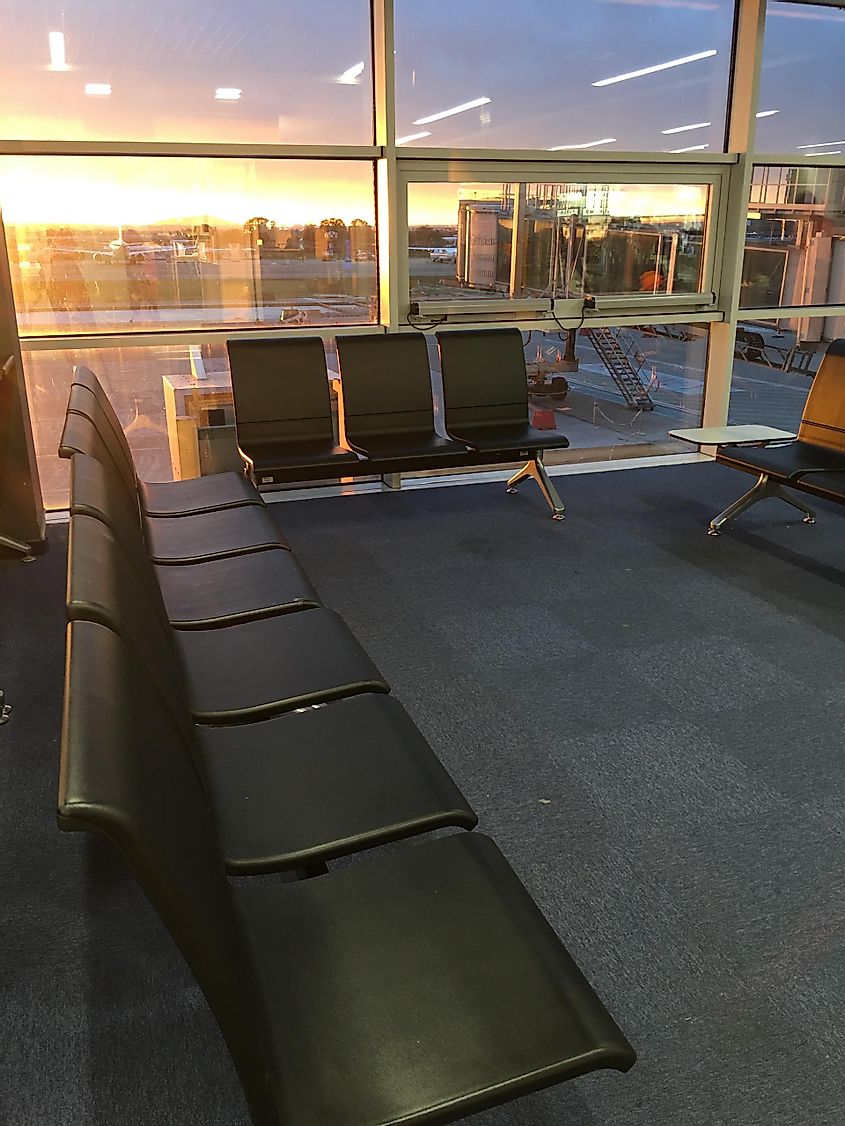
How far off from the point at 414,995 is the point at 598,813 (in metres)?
1.18

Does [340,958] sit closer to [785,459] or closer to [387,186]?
[785,459]

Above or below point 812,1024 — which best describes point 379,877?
above

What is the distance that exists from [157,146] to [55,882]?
3.59 m

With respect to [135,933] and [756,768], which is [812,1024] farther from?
[135,933]

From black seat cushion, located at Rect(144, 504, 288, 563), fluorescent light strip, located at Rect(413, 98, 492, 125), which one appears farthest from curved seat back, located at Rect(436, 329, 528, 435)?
black seat cushion, located at Rect(144, 504, 288, 563)

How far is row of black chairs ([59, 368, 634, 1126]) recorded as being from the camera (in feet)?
3.24

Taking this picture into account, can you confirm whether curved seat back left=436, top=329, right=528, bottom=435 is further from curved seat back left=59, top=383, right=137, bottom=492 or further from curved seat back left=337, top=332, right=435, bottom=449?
curved seat back left=59, top=383, right=137, bottom=492

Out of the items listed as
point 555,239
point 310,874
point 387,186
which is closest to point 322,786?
point 310,874

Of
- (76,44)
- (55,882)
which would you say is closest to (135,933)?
(55,882)

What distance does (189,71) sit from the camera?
4.38 meters

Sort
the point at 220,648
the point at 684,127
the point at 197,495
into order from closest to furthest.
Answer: the point at 220,648
the point at 197,495
the point at 684,127

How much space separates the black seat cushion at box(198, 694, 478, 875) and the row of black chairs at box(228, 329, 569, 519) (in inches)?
94.9

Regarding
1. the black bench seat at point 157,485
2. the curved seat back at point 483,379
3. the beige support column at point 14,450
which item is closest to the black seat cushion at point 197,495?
the black bench seat at point 157,485

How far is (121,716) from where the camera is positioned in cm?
103
